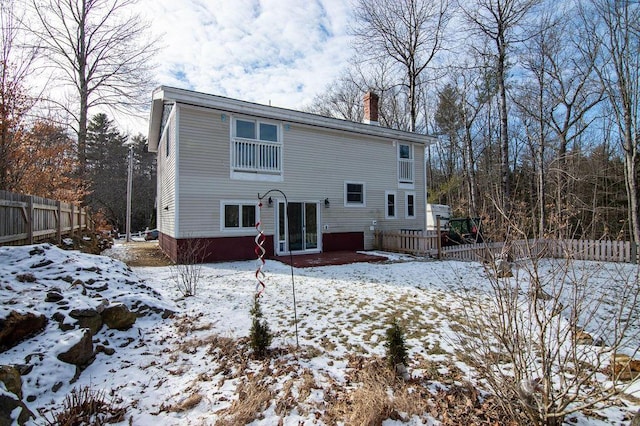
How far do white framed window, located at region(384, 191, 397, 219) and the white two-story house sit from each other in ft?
0.16

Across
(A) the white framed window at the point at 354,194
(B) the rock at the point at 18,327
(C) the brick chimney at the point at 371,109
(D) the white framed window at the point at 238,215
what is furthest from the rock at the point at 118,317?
(C) the brick chimney at the point at 371,109

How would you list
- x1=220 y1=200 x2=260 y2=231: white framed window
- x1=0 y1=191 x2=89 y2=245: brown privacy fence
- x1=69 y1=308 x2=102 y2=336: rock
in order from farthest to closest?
x1=220 y1=200 x2=260 y2=231: white framed window, x1=0 y1=191 x2=89 y2=245: brown privacy fence, x1=69 y1=308 x2=102 y2=336: rock

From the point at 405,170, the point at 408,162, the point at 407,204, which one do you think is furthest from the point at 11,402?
the point at 408,162

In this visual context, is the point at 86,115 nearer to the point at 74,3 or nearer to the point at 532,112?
the point at 74,3

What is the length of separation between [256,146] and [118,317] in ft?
25.7

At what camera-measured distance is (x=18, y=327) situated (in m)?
3.59

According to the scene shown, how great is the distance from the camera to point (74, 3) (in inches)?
675

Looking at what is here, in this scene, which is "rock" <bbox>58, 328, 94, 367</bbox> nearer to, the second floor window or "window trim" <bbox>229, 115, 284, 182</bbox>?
"window trim" <bbox>229, 115, 284, 182</bbox>

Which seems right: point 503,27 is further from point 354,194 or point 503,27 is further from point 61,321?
point 61,321

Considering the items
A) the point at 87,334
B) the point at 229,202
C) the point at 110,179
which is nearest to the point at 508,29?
the point at 229,202

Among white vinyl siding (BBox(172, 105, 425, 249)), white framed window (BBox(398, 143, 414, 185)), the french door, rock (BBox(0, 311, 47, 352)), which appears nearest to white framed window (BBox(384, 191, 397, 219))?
white vinyl siding (BBox(172, 105, 425, 249))

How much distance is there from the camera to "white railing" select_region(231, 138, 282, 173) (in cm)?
1091

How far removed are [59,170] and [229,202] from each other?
7.88m

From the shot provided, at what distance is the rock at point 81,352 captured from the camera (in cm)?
352
